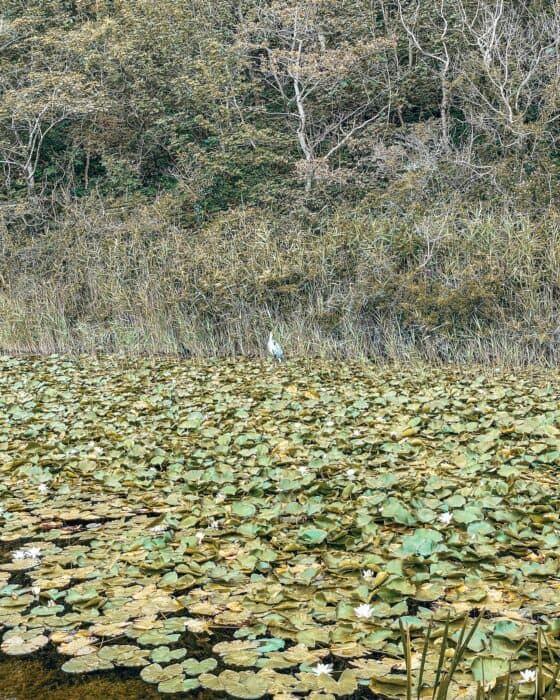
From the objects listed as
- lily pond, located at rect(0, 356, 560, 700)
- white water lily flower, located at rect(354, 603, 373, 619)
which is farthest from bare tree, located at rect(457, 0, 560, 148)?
white water lily flower, located at rect(354, 603, 373, 619)

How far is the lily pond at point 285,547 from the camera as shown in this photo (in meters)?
2.19

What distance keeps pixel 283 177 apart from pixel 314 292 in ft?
15.9

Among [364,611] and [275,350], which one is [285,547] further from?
[275,350]

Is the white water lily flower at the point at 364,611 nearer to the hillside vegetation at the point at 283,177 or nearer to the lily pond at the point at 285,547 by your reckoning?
the lily pond at the point at 285,547

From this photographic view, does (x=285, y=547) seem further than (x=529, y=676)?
Yes

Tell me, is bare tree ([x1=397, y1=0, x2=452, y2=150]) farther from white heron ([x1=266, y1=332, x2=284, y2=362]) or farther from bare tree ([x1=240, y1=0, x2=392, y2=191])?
white heron ([x1=266, y1=332, x2=284, y2=362])

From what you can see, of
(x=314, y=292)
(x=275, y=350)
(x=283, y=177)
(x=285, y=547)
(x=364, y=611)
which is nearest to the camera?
(x=364, y=611)

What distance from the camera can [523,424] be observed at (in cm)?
475

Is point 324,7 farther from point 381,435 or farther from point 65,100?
point 381,435

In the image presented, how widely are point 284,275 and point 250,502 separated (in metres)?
6.40

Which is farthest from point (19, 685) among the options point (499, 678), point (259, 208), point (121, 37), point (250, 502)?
point (121, 37)

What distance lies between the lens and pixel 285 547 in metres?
3.00

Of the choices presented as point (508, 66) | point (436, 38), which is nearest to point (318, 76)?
point (436, 38)

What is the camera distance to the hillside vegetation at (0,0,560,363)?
30.1 feet
